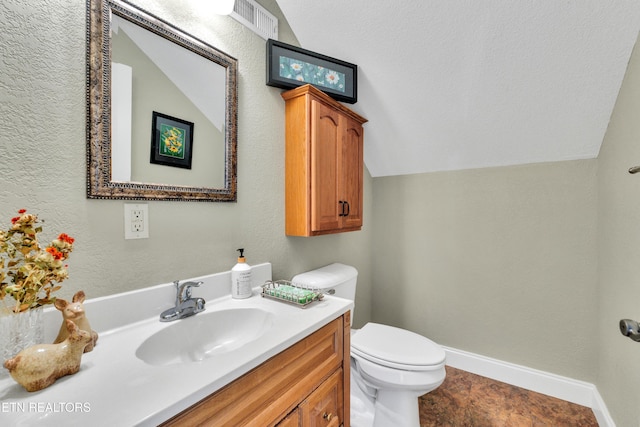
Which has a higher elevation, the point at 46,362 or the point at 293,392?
the point at 46,362

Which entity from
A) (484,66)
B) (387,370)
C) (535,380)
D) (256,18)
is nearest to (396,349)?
(387,370)

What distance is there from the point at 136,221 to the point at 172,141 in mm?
337

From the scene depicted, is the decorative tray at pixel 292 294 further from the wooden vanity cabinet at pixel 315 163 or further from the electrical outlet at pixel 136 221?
the electrical outlet at pixel 136 221

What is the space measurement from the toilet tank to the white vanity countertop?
1.95 ft

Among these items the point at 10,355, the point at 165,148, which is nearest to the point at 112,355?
the point at 10,355

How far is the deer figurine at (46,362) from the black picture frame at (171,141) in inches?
24.9

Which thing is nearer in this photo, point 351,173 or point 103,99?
point 103,99

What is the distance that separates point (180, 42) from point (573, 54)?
1.80 metres

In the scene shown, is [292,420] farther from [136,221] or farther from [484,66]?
[484,66]

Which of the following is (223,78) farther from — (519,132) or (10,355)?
(519,132)

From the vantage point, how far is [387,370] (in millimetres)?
1316

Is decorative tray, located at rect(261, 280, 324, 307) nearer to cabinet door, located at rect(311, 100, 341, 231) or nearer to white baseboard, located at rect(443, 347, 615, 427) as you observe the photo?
cabinet door, located at rect(311, 100, 341, 231)

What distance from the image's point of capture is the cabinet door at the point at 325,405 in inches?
34.7

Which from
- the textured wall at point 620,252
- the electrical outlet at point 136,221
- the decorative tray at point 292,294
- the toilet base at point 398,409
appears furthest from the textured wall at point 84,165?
the textured wall at point 620,252
